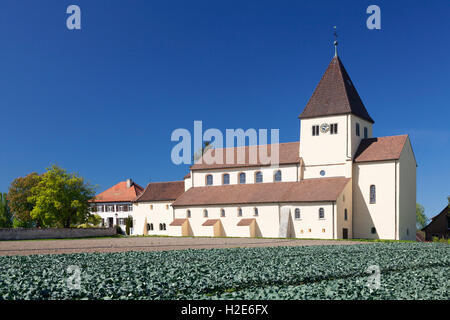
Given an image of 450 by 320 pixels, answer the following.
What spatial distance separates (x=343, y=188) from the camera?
55.1m

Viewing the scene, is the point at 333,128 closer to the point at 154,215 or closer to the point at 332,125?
the point at 332,125

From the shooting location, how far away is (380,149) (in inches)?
2251

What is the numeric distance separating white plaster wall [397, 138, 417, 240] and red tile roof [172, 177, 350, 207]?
5983 millimetres

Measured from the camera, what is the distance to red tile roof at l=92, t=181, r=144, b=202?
88625 mm

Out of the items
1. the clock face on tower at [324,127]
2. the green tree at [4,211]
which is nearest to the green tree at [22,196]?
the green tree at [4,211]

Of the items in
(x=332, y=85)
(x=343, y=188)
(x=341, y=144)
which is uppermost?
(x=332, y=85)

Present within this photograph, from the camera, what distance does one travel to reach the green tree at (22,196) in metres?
81.2

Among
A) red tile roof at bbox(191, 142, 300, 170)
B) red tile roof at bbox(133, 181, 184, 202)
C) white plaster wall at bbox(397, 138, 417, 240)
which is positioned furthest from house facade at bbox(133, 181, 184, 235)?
white plaster wall at bbox(397, 138, 417, 240)

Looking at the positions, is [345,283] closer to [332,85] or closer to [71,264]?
[71,264]

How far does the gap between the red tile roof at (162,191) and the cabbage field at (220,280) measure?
163 ft

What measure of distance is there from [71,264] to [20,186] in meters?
66.9

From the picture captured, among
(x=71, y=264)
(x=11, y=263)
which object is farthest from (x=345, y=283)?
(x=11, y=263)

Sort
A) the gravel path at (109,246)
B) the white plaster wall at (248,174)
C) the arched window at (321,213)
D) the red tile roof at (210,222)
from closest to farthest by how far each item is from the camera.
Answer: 1. the gravel path at (109,246)
2. the arched window at (321,213)
3. the white plaster wall at (248,174)
4. the red tile roof at (210,222)

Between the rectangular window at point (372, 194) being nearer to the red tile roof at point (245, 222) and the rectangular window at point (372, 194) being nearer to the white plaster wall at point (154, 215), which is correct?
the red tile roof at point (245, 222)
